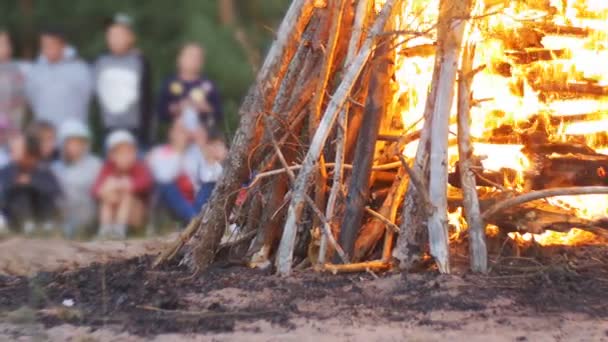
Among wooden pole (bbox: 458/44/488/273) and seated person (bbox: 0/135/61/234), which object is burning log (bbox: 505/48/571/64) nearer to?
wooden pole (bbox: 458/44/488/273)

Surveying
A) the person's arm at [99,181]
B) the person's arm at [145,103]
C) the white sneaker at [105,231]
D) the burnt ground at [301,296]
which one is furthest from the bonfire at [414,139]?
the person's arm at [145,103]

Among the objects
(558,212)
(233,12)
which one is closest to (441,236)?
(558,212)

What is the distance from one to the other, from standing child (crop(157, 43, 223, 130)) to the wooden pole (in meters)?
3.90

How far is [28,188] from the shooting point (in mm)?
9500

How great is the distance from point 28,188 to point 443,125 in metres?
4.61

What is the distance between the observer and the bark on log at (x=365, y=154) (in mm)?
6465

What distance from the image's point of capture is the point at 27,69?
984 centimetres

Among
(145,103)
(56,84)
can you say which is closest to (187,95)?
(145,103)

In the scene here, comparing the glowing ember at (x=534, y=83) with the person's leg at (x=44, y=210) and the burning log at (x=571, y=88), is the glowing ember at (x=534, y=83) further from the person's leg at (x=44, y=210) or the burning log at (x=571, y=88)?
the person's leg at (x=44, y=210)

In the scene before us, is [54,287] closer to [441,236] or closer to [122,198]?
[441,236]

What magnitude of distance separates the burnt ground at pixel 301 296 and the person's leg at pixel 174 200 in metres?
3.03

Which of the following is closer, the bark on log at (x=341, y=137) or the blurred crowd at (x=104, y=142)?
the bark on log at (x=341, y=137)

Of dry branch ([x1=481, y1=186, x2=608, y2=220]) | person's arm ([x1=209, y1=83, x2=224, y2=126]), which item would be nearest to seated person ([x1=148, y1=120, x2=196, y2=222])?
person's arm ([x1=209, y1=83, x2=224, y2=126])

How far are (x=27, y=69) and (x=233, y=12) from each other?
Answer: 5731 mm
